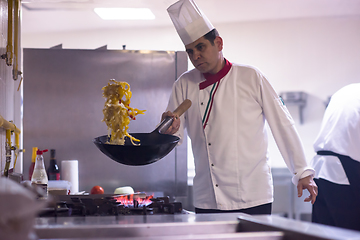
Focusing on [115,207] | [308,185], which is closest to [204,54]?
[308,185]

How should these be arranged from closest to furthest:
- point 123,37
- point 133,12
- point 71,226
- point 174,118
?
point 71,226 < point 174,118 < point 133,12 < point 123,37

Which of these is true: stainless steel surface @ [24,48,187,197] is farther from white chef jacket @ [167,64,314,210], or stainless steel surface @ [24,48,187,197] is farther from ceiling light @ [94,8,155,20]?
ceiling light @ [94,8,155,20]

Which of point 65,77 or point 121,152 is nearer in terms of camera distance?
point 121,152

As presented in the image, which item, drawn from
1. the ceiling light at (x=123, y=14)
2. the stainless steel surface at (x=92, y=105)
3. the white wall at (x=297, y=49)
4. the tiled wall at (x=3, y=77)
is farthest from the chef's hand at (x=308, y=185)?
the white wall at (x=297, y=49)

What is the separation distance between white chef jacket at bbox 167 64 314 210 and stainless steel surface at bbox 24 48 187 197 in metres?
0.69

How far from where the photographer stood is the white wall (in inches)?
158

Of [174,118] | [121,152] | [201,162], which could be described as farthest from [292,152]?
[121,152]

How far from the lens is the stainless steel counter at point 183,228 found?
2.17 ft

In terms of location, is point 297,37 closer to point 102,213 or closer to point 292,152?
point 292,152

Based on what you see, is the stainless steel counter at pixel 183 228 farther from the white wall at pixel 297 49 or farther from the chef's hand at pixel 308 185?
the white wall at pixel 297 49

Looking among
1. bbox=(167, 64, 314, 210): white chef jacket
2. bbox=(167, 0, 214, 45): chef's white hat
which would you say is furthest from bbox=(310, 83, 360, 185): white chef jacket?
bbox=(167, 0, 214, 45): chef's white hat

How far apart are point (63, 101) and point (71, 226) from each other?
1.73 metres

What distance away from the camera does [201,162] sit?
1.72m

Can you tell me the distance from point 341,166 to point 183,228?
196 centimetres
